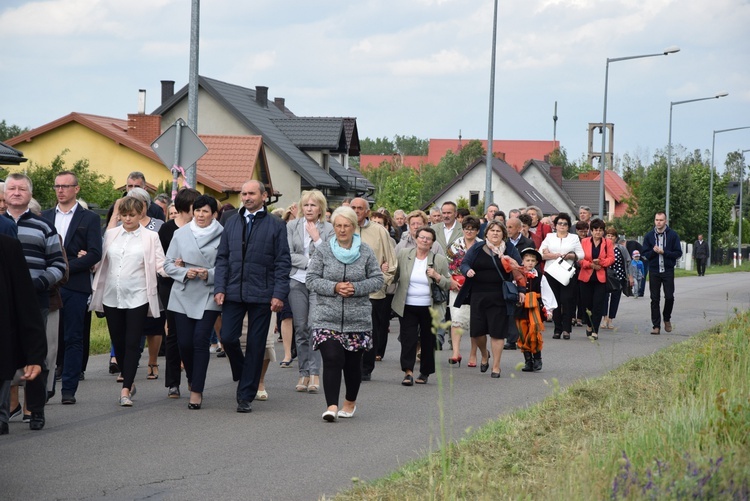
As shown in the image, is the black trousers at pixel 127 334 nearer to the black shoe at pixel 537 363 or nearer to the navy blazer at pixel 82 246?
the navy blazer at pixel 82 246

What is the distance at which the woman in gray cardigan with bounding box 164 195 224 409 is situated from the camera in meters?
10.6

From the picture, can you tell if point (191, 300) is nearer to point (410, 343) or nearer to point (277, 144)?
point (410, 343)

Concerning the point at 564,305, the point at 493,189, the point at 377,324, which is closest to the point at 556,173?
the point at 493,189

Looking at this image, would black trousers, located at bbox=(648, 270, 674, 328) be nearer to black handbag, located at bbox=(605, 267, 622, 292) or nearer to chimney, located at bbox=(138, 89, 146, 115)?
black handbag, located at bbox=(605, 267, 622, 292)

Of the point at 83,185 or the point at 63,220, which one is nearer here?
the point at 63,220

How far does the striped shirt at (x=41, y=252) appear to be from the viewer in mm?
9297

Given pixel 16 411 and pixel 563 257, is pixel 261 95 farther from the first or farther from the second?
pixel 16 411

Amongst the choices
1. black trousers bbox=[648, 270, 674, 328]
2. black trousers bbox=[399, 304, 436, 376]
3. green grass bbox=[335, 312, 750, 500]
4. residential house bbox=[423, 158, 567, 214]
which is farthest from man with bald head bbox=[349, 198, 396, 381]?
residential house bbox=[423, 158, 567, 214]

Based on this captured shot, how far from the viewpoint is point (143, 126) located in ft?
158

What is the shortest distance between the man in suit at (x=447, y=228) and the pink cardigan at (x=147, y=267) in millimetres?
6498

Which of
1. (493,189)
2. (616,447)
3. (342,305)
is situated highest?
(493,189)

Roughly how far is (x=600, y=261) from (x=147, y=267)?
33.1ft

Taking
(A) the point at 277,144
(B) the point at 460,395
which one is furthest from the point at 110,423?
(A) the point at 277,144

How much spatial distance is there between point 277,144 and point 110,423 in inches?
1798
